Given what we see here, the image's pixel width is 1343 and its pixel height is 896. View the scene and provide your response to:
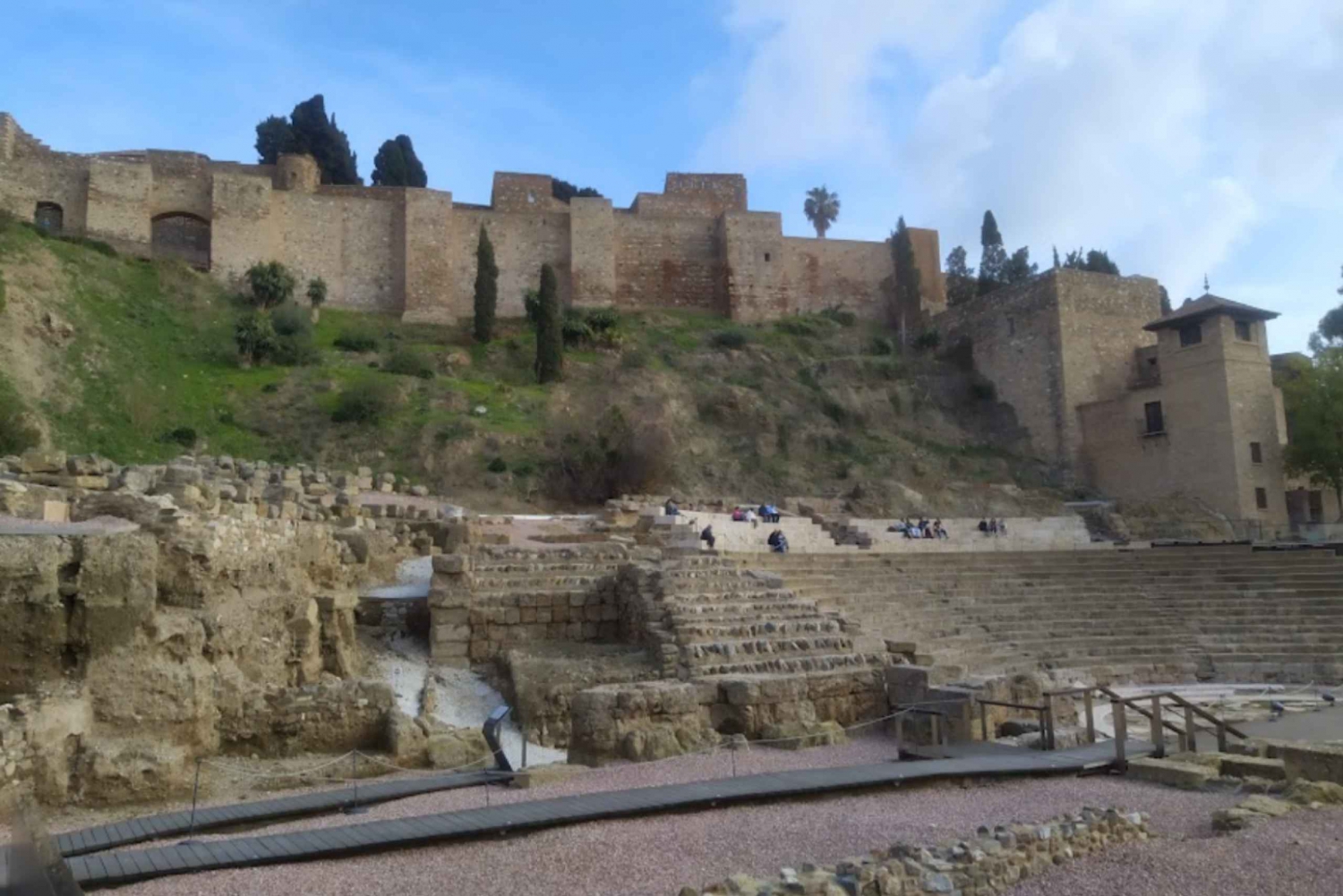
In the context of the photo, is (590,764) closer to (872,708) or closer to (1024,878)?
(872,708)

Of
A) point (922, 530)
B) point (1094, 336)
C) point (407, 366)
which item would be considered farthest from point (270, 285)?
point (1094, 336)

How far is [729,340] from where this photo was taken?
3897 centimetres

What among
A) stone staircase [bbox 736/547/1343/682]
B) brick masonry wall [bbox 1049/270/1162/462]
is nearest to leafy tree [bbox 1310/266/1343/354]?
brick masonry wall [bbox 1049/270/1162/462]

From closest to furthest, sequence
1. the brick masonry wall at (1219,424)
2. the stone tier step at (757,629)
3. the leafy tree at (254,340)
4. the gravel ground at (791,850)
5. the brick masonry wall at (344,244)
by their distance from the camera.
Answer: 1. the gravel ground at (791,850)
2. the stone tier step at (757,629)
3. the brick masonry wall at (1219,424)
4. the leafy tree at (254,340)
5. the brick masonry wall at (344,244)

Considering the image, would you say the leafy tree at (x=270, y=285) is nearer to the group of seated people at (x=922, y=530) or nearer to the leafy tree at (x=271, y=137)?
the leafy tree at (x=271, y=137)

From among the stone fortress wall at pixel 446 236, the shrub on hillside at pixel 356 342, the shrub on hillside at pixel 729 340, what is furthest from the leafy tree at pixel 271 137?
the shrub on hillside at pixel 729 340

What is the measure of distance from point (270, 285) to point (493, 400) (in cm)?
1044

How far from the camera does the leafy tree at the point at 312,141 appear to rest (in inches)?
1870

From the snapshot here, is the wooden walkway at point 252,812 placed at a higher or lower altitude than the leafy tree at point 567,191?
lower

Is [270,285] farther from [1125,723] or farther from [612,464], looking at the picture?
[1125,723]

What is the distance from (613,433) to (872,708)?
1790 cm

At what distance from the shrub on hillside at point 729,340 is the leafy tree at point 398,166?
1956cm

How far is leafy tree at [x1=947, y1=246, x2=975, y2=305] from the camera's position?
159 ft

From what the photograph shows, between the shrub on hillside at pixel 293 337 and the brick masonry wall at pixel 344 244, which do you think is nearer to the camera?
the shrub on hillside at pixel 293 337
